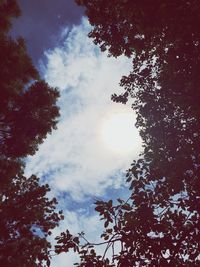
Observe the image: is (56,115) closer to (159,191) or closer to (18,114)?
(18,114)

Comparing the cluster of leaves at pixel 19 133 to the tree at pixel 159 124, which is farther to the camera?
the cluster of leaves at pixel 19 133

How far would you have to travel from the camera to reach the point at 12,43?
35.6 feet

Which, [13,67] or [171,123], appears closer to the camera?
[171,123]

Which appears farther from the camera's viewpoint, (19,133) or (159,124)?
(19,133)

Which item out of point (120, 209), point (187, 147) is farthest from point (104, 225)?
point (187, 147)

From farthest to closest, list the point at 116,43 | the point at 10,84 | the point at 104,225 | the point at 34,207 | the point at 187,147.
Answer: the point at 34,207 → the point at 10,84 → the point at 116,43 → the point at 187,147 → the point at 104,225

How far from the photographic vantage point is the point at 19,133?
1105cm

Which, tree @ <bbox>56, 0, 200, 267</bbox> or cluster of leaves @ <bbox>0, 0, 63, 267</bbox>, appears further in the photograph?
cluster of leaves @ <bbox>0, 0, 63, 267</bbox>

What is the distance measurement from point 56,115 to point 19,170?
8.64 ft

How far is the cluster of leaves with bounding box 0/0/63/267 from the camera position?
10.6 m

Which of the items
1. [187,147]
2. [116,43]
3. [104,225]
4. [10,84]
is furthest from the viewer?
[10,84]

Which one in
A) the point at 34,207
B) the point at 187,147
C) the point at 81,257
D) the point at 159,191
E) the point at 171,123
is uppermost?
the point at 34,207

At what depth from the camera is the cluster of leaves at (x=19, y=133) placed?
1059cm

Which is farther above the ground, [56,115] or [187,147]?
[56,115]
